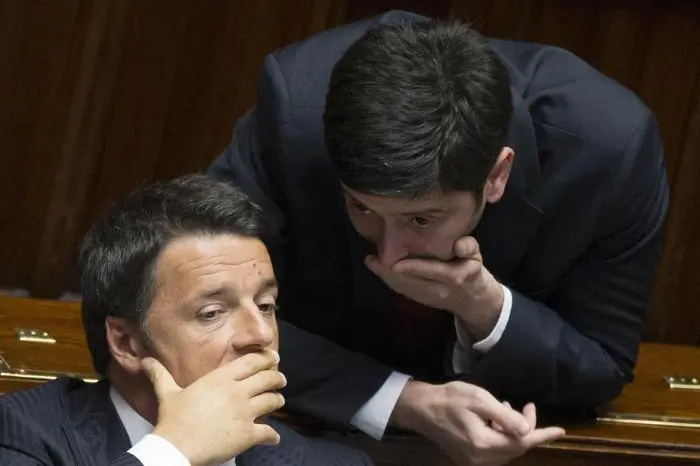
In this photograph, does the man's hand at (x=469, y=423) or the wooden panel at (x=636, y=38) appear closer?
the man's hand at (x=469, y=423)

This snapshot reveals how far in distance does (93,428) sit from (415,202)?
49 centimetres

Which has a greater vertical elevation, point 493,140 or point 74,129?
point 493,140

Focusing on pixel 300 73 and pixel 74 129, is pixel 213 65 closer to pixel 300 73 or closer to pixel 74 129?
pixel 74 129

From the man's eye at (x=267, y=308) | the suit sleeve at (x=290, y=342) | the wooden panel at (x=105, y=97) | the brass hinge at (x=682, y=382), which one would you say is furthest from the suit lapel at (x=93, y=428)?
the brass hinge at (x=682, y=382)

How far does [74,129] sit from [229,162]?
67cm

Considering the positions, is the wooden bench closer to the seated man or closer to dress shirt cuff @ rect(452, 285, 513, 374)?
dress shirt cuff @ rect(452, 285, 513, 374)

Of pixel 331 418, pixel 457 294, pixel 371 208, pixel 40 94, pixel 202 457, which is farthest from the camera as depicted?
pixel 40 94

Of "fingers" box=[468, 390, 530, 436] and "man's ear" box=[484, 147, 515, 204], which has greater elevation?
"man's ear" box=[484, 147, 515, 204]

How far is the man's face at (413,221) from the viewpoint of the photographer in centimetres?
176

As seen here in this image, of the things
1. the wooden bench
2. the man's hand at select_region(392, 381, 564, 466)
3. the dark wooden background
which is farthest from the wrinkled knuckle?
the dark wooden background

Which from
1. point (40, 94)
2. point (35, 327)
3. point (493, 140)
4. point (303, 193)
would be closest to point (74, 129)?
point (40, 94)

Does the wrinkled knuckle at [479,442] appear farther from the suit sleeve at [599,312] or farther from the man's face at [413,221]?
the man's face at [413,221]

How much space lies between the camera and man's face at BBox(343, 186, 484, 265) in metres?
1.76

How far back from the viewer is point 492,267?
2.10 meters
